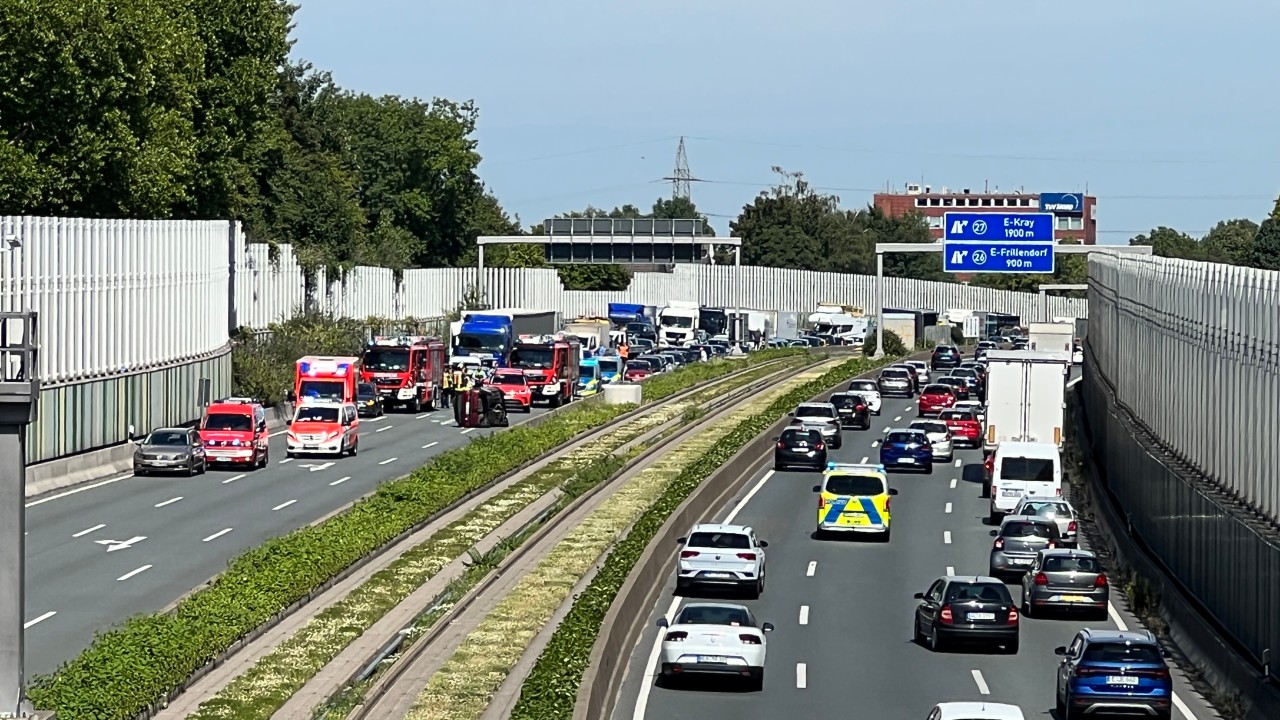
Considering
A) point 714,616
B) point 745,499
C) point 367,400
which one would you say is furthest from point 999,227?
point 714,616

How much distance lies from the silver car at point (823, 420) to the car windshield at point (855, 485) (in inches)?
727

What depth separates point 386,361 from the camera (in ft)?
259

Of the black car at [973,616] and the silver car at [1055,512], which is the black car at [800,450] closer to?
the silver car at [1055,512]

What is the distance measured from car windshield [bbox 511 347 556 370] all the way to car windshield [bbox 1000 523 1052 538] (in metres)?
42.9

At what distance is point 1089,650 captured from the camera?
88.7 feet

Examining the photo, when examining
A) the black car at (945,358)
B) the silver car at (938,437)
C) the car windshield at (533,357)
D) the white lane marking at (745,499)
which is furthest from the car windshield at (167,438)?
the black car at (945,358)

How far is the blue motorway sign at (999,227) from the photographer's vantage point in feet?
266

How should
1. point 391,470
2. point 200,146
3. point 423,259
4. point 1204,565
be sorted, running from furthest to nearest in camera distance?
point 423,259, point 200,146, point 391,470, point 1204,565

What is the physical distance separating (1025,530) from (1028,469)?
9.25 m

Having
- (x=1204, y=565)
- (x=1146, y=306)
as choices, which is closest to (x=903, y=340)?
(x=1146, y=306)

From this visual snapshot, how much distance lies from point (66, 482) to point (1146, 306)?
29387 mm

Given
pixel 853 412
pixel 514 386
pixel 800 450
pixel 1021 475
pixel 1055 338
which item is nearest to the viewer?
pixel 1021 475

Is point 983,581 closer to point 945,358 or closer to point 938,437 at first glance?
point 938,437

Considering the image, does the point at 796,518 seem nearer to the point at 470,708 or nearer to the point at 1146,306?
the point at 1146,306
